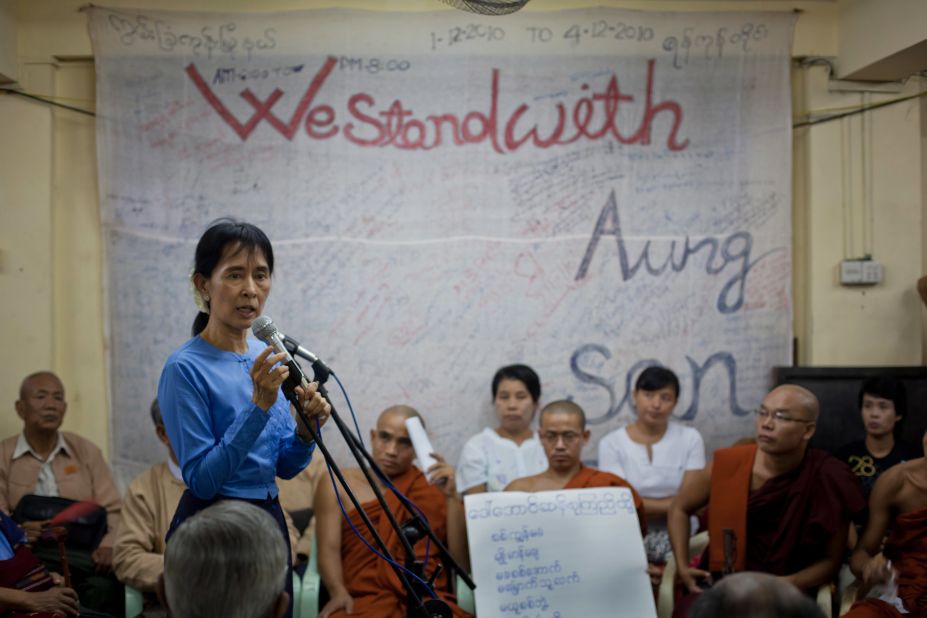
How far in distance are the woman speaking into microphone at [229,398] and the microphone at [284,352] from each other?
2 cm

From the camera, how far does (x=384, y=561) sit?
13.3 feet

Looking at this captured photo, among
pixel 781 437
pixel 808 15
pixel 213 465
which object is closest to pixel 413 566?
pixel 213 465

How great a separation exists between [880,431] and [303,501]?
107 inches

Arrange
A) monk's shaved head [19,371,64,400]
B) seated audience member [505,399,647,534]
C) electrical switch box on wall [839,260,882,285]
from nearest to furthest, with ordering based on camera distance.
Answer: seated audience member [505,399,647,534]
monk's shaved head [19,371,64,400]
electrical switch box on wall [839,260,882,285]

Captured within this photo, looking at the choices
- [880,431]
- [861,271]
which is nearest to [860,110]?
[861,271]

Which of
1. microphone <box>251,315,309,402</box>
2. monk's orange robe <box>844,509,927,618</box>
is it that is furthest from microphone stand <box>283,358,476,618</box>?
monk's orange robe <box>844,509,927,618</box>

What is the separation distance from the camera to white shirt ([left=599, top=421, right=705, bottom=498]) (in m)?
4.80

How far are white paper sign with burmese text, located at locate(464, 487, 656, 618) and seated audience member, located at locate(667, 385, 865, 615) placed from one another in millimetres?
267

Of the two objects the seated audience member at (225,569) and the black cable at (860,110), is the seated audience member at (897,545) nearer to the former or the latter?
the black cable at (860,110)

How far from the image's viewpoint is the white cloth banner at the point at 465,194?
5.12m

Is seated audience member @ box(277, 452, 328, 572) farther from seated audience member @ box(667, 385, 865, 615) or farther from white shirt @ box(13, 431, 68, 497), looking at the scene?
seated audience member @ box(667, 385, 865, 615)

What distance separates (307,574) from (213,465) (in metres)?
2.03

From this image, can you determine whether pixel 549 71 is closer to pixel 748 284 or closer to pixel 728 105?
pixel 728 105
